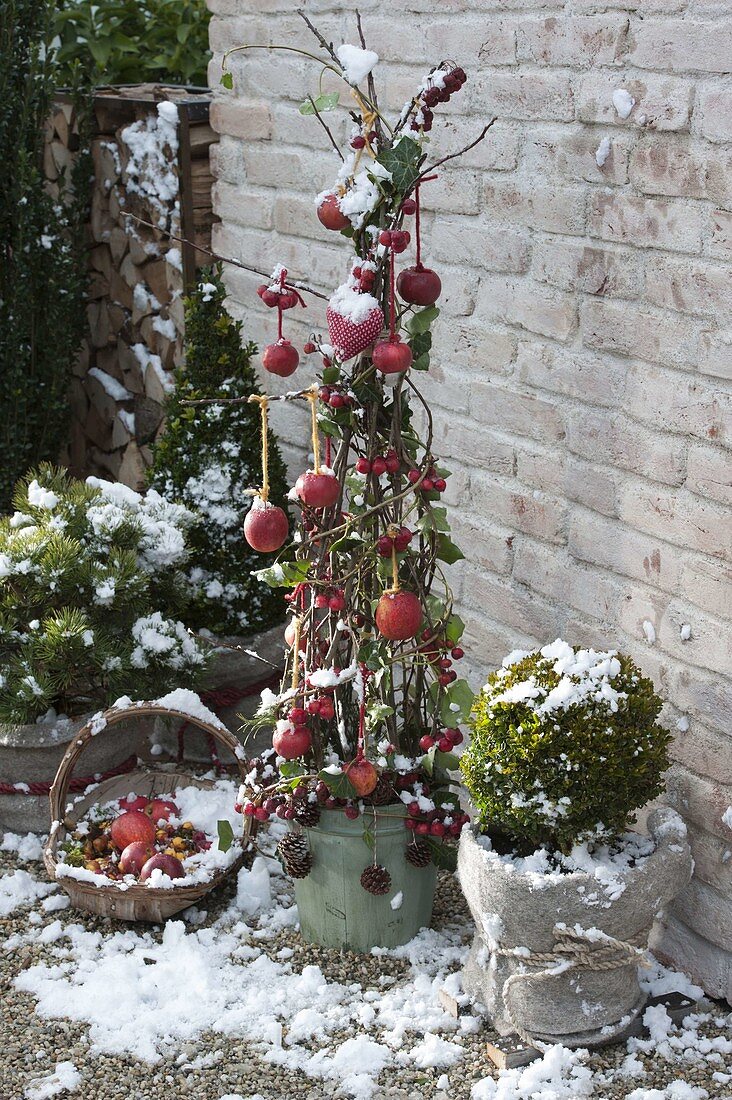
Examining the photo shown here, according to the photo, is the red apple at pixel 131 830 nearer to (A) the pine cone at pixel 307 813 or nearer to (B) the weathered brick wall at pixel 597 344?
(A) the pine cone at pixel 307 813

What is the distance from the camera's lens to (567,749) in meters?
2.27

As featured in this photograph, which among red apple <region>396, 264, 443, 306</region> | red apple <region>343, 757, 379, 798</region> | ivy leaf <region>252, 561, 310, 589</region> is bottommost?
red apple <region>343, 757, 379, 798</region>

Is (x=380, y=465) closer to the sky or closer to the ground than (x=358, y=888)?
closer to the sky

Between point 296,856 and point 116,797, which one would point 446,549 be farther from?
point 116,797

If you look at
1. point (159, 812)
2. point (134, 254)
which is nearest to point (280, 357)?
point (159, 812)

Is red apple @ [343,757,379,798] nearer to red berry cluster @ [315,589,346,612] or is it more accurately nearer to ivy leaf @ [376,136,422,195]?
red berry cluster @ [315,589,346,612]

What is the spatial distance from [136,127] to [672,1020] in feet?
10.2

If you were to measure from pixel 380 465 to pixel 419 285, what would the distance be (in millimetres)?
352

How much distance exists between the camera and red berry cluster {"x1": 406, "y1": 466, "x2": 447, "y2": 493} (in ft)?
8.09

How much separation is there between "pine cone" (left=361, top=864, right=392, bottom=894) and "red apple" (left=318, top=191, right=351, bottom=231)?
1.31 m

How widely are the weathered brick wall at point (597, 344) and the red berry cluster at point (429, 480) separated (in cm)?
37

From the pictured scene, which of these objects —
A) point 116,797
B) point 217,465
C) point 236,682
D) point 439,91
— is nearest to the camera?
point 439,91

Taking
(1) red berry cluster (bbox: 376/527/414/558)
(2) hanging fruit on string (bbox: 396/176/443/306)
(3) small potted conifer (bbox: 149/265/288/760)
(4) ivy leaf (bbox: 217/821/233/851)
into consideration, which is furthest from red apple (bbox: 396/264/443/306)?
(4) ivy leaf (bbox: 217/821/233/851)

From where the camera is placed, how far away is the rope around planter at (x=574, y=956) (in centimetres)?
230
